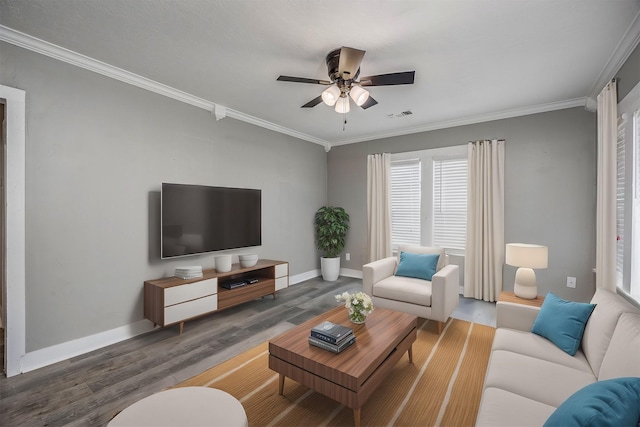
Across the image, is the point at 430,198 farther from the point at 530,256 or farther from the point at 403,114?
the point at 530,256

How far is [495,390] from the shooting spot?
4.75ft

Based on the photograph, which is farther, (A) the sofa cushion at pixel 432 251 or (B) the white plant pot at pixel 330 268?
(B) the white plant pot at pixel 330 268

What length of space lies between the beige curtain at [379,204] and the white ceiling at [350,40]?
5.66 feet

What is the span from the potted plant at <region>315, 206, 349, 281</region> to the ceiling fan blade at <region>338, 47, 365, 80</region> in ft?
10.4

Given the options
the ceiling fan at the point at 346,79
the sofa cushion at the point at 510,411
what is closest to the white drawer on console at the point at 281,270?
the ceiling fan at the point at 346,79

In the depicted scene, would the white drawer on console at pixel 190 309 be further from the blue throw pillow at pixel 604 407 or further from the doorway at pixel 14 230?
the blue throw pillow at pixel 604 407

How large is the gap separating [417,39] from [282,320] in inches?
124

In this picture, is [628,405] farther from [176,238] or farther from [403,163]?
[403,163]

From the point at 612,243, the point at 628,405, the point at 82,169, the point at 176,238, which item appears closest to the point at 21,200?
the point at 82,169

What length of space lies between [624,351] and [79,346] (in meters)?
3.87

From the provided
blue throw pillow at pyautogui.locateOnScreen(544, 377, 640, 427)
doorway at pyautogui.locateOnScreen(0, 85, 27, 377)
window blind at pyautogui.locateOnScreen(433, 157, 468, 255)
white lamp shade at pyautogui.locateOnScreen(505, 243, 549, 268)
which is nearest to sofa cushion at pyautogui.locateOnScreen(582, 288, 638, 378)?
blue throw pillow at pyautogui.locateOnScreen(544, 377, 640, 427)

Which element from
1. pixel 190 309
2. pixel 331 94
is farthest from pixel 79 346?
pixel 331 94

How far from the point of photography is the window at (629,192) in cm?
234

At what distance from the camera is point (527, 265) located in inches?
107
